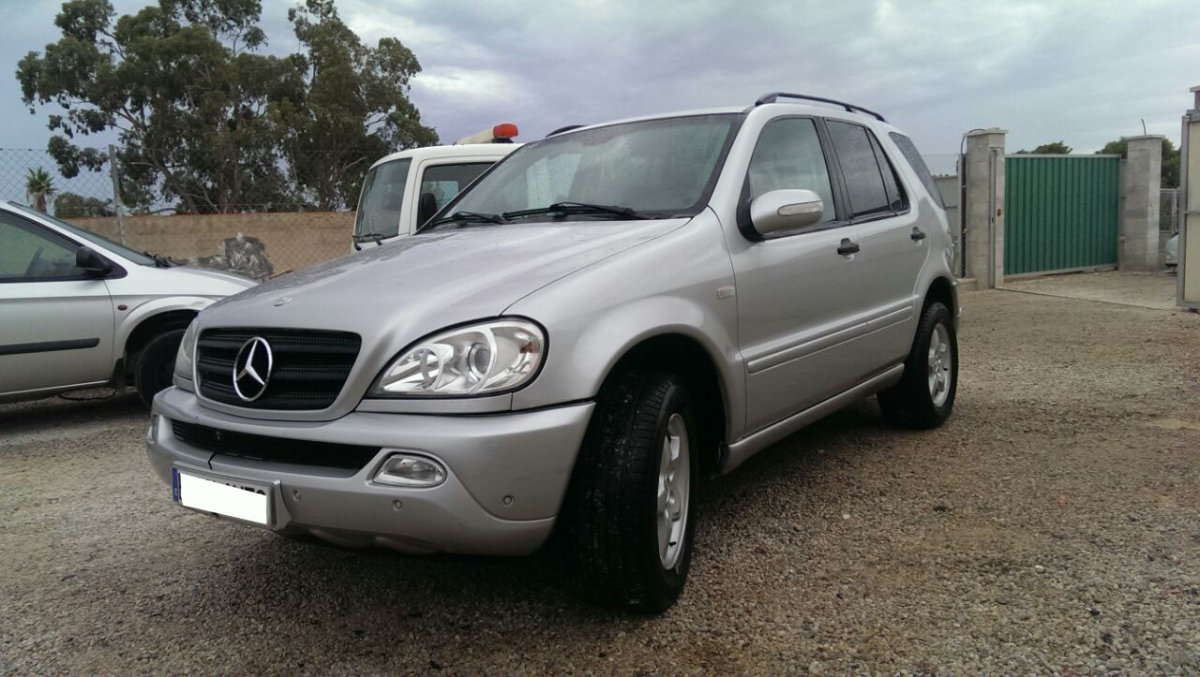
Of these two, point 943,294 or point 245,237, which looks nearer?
point 943,294

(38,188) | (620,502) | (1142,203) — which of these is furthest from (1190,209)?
(38,188)

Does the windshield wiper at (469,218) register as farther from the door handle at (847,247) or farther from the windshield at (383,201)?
the windshield at (383,201)

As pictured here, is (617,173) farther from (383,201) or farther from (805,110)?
(383,201)

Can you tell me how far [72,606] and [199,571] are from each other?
1.30 feet

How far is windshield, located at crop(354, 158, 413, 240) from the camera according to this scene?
284 inches

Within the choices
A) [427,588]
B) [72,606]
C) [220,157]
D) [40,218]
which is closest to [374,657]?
[427,588]

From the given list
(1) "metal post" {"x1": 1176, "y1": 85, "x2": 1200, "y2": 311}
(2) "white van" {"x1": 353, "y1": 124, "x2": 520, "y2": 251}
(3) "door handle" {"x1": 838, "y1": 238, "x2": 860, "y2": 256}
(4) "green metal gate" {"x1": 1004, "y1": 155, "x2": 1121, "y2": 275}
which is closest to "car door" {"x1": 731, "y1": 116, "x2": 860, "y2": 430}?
(3) "door handle" {"x1": 838, "y1": 238, "x2": 860, "y2": 256}

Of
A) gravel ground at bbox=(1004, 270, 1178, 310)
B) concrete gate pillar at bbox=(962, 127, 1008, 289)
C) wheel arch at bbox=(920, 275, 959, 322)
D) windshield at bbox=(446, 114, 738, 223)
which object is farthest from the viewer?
concrete gate pillar at bbox=(962, 127, 1008, 289)

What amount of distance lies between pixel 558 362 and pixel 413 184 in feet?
16.9

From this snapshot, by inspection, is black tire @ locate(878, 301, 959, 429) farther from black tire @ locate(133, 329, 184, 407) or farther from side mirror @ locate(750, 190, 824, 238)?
black tire @ locate(133, 329, 184, 407)

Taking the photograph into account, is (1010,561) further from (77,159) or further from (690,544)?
(77,159)

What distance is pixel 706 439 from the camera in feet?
9.99

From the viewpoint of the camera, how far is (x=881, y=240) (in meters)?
4.05

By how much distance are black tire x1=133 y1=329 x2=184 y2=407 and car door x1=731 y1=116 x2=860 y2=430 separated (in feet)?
13.3
